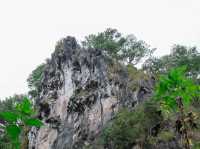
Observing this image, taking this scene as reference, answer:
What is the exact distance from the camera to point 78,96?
33.4 m

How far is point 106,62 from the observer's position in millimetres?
35438

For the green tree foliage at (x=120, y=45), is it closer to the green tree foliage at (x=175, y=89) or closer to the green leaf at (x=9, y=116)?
the green tree foliage at (x=175, y=89)

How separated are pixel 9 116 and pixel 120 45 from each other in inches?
1714

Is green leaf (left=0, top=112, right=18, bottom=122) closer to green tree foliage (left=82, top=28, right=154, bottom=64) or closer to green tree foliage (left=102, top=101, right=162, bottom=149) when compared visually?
green tree foliage (left=102, top=101, right=162, bottom=149)

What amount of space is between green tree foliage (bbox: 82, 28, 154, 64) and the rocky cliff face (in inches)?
289

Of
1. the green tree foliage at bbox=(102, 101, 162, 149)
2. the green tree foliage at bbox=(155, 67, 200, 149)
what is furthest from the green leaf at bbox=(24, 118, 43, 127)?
the green tree foliage at bbox=(102, 101, 162, 149)

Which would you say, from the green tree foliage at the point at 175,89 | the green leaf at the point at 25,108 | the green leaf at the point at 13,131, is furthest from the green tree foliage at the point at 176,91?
the green leaf at the point at 13,131

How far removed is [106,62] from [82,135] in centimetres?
864

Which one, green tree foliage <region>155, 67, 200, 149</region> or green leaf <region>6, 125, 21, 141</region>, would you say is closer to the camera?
green leaf <region>6, 125, 21, 141</region>

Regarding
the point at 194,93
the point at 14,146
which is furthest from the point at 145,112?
the point at 14,146

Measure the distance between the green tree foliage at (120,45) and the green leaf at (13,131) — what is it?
41917 millimetres

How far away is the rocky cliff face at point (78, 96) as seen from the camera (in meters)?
30.8

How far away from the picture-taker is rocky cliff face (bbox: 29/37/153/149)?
3077 centimetres

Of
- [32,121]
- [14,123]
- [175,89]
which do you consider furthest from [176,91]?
[14,123]
